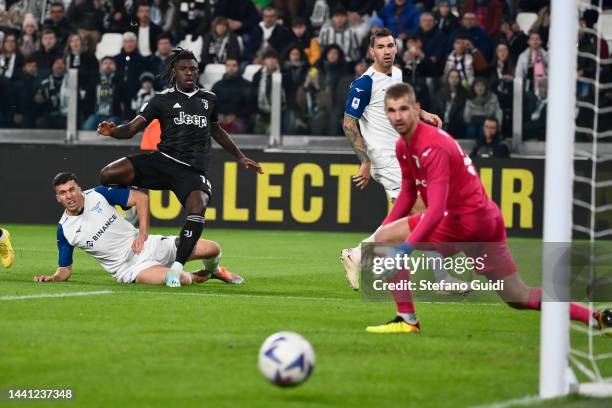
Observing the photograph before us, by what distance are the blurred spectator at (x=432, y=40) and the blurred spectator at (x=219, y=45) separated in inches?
119

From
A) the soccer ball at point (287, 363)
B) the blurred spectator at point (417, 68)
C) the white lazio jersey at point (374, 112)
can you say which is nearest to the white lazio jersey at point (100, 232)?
the white lazio jersey at point (374, 112)

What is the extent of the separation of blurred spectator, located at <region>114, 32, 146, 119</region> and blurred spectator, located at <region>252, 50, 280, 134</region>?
1823 mm

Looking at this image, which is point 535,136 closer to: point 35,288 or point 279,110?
point 279,110

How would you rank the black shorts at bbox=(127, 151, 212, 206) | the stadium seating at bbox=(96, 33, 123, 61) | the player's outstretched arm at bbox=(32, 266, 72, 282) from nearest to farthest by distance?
the player's outstretched arm at bbox=(32, 266, 72, 282) → the black shorts at bbox=(127, 151, 212, 206) → the stadium seating at bbox=(96, 33, 123, 61)

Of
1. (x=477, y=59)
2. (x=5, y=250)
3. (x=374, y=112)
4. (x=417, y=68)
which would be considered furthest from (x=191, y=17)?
(x=374, y=112)

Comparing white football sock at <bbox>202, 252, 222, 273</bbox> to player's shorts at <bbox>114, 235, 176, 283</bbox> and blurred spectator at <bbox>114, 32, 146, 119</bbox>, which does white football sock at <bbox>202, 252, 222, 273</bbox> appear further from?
blurred spectator at <bbox>114, 32, 146, 119</bbox>

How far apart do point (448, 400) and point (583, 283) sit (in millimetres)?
5192

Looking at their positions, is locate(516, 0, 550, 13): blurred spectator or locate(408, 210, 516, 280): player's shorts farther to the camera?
locate(516, 0, 550, 13): blurred spectator

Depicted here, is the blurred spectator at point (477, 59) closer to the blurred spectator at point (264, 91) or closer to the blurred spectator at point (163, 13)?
the blurred spectator at point (264, 91)

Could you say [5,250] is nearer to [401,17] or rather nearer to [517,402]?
[517,402]

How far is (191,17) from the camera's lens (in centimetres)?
2148

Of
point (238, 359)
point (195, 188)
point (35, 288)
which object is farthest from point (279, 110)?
point (238, 359)

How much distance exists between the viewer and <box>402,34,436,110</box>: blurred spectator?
1856 cm

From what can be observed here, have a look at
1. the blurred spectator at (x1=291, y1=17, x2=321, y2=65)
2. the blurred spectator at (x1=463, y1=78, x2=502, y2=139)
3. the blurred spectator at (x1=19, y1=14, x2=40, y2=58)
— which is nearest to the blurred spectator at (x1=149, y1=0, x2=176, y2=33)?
the blurred spectator at (x1=19, y1=14, x2=40, y2=58)
